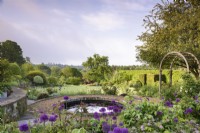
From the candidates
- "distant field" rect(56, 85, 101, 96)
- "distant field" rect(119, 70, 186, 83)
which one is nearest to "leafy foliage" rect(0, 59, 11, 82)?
"distant field" rect(56, 85, 101, 96)

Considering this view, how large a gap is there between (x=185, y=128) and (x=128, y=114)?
101cm

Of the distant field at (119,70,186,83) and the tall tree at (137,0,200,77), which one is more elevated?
the tall tree at (137,0,200,77)

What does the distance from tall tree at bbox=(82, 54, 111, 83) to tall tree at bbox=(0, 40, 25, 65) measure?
11.9m

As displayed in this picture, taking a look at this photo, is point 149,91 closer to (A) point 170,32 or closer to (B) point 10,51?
(A) point 170,32

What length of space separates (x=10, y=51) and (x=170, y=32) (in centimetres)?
2294

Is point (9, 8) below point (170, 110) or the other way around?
the other way around

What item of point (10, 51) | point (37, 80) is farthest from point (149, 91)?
point (10, 51)

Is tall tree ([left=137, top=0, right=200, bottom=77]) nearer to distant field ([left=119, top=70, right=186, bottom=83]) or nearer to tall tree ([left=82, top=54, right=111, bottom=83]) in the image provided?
distant field ([left=119, top=70, right=186, bottom=83])

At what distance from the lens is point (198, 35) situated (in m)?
13.4

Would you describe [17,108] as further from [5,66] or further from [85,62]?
[85,62]

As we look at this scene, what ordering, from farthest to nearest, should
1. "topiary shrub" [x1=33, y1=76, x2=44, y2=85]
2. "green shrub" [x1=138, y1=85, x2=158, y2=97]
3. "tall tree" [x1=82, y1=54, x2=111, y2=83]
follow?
"tall tree" [x1=82, y1=54, x2=111, y2=83]
"topiary shrub" [x1=33, y1=76, x2=44, y2=85]
"green shrub" [x1=138, y1=85, x2=158, y2=97]

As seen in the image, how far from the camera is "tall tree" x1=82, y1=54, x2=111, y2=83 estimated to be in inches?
919

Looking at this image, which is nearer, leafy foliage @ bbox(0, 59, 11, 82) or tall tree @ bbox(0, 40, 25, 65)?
leafy foliage @ bbox(0, 59, 11, 82)

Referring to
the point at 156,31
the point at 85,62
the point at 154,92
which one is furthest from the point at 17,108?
the point at 85,62
